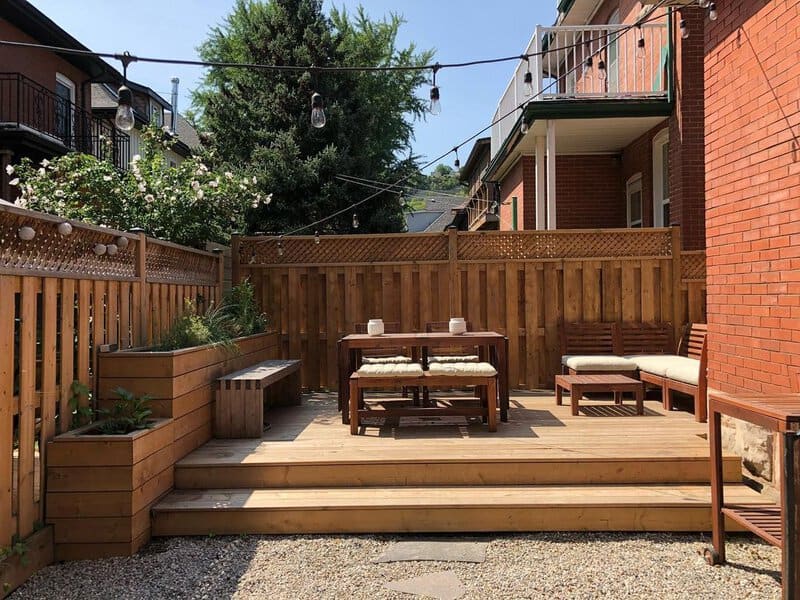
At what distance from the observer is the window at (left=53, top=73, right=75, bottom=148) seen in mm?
13320

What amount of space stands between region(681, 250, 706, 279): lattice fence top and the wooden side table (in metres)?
3.89

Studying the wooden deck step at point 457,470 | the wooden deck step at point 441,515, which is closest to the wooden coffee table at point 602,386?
the wooden deck step at point 457,470

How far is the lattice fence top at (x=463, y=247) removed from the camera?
23.3 ft

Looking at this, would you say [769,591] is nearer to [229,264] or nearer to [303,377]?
[303,377]

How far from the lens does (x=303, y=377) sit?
7.45 metres

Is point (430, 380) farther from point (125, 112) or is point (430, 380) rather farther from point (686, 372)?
point (125, 112)

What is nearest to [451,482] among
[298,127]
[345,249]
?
[345,249]

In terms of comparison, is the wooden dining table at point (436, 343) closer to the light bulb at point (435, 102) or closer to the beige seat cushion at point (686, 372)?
the beige seat cushion at point (686, 372)

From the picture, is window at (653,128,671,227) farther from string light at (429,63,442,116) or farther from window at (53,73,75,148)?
window at (53,73,75,148)

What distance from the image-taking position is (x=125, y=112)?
150 inches

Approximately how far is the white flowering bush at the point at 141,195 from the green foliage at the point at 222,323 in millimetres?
772

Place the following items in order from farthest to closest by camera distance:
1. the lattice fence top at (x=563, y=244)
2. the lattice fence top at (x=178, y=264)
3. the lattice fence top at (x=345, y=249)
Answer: the lattice fence top at (x=345, y=249) < the lattice fence top at (x=563, y=244) < the lattice fence top at (x=178, y=264)

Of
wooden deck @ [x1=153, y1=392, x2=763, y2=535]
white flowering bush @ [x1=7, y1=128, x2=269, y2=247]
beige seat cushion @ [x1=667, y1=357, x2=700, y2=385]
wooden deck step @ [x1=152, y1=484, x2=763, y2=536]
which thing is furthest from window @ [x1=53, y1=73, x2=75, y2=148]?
beige seat cushion @ [x1=667, y1=357, x2=700, y2=385]

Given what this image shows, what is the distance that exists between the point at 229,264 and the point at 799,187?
600 cm
